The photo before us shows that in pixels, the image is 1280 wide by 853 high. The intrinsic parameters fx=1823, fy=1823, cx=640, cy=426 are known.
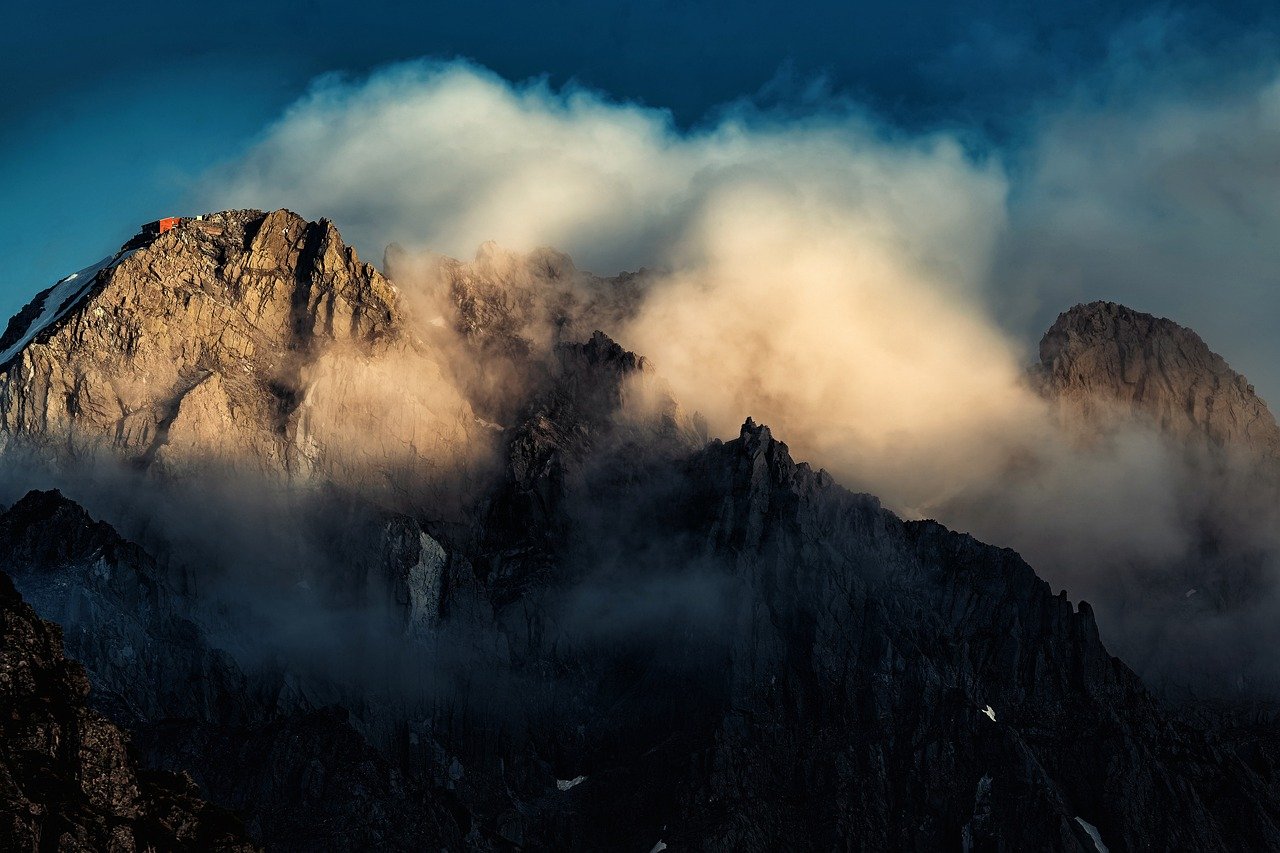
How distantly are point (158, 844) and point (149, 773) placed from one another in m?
20.5

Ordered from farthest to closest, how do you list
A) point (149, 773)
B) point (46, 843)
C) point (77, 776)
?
1. point (149, 773)
2. point (77, 776)
3. point (46, 843)

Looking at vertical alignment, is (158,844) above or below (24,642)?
below

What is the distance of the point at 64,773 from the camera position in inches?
4818

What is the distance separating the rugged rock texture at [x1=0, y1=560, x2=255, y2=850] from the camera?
380 ft

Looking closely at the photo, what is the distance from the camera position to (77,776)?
123312 mm

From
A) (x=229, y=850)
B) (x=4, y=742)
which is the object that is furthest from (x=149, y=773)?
(x=4, y=742)

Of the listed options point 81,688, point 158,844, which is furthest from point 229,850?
point 81,688

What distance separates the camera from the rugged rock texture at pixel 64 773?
116 meters

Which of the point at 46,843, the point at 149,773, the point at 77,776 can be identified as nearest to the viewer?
the point at 46,843

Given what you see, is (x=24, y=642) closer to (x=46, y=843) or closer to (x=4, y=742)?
(x=4, y=742)

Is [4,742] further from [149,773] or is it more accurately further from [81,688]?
[149,773]

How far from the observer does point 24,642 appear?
4990 inches

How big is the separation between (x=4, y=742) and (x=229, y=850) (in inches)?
772

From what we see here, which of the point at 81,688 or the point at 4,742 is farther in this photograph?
the point at 81,688
